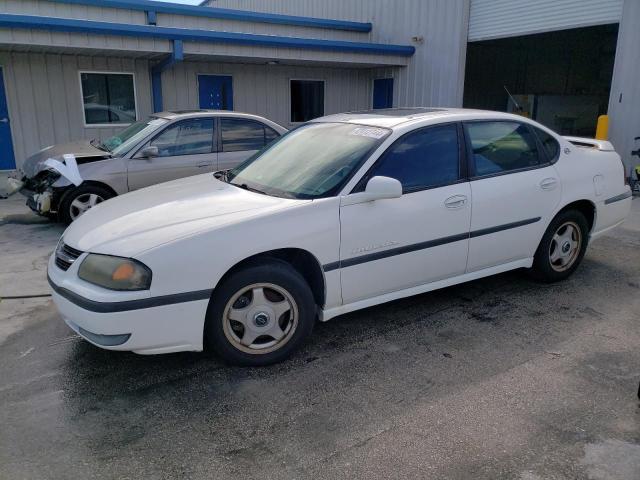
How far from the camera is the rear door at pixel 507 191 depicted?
170 inches

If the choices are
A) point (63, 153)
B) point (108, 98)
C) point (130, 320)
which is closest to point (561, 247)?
point (130, 320)

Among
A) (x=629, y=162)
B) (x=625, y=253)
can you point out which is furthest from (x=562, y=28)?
(x=625, y=253)

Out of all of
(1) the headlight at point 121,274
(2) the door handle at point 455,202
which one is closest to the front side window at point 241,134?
(2) the door handle at point 455,202

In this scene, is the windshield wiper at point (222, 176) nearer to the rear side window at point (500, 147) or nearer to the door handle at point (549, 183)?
the rear side window at point (500, 147)

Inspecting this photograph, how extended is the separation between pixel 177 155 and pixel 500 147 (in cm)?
456

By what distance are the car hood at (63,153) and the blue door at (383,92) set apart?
9141 mm

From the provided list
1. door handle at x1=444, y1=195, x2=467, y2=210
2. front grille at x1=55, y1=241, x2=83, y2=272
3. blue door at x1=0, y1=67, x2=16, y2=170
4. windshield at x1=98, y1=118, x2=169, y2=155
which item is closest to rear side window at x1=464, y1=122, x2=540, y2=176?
door handle at x1=444, y1=195, x2=467, y2=210

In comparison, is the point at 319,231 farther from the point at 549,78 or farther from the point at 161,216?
the point at 549,78

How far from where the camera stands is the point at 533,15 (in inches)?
467

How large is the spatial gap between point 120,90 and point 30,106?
1882mm

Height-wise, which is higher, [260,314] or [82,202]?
[260,314]

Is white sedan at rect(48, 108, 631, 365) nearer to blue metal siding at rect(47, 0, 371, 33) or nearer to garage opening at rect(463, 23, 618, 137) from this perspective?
blue metal siding at rect(47, 0, 371, 33)

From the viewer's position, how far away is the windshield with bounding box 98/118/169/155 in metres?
7.40

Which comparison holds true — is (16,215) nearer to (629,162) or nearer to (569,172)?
(569,172)
